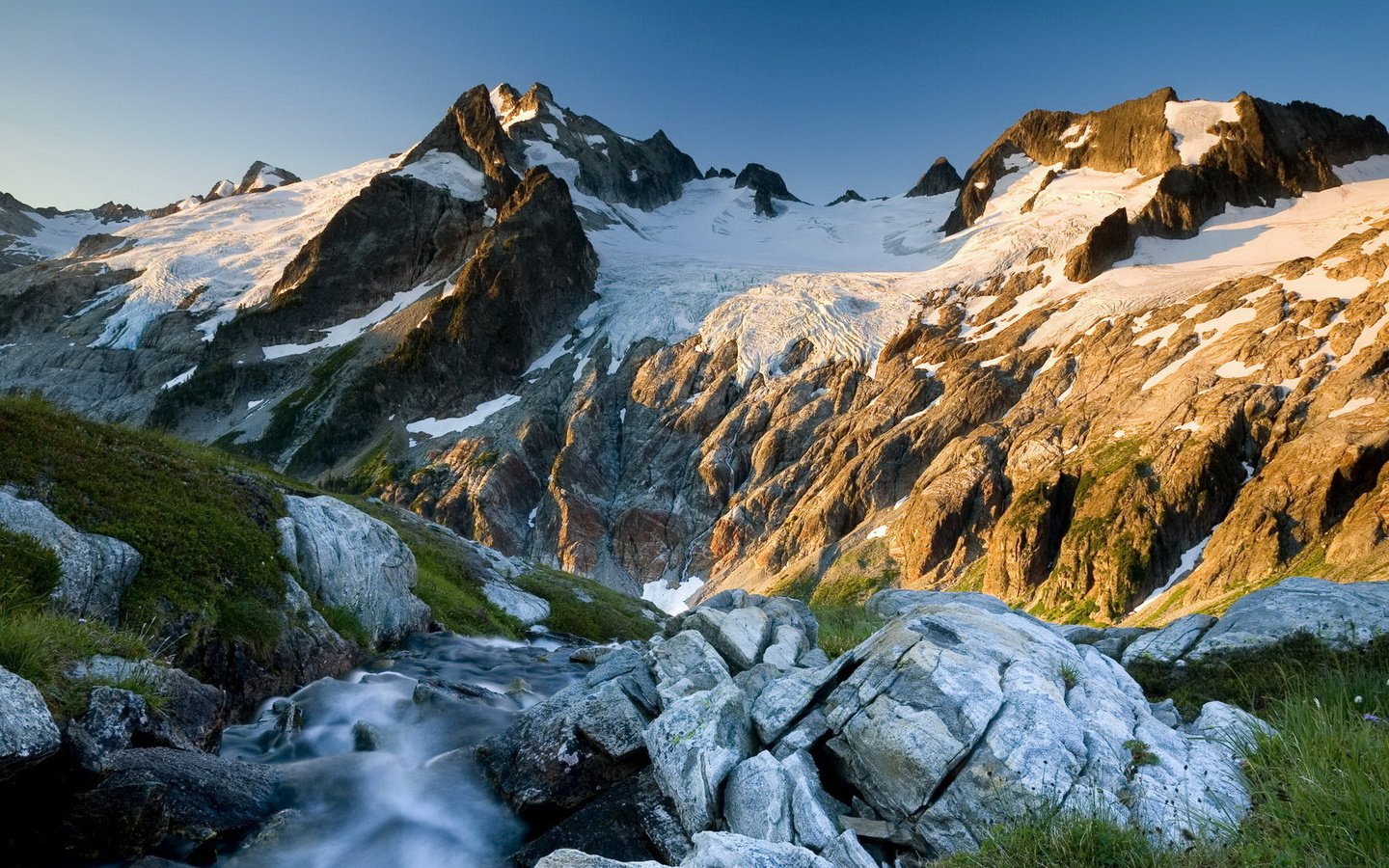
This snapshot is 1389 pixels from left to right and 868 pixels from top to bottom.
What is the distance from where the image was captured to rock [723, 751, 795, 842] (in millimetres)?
9461

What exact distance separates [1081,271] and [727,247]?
298 feet

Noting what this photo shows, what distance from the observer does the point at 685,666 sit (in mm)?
14750

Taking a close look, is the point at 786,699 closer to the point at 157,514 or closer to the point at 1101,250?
the point at 157,514

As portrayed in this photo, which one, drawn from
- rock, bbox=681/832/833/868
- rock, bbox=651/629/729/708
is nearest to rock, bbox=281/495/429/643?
rock, bbox=651/629/729/708

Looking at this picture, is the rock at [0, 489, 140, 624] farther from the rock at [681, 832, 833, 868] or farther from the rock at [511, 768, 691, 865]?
the rock at [681, 832, 833, 868]

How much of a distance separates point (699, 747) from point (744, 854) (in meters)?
3.82

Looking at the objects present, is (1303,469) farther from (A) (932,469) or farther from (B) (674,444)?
(B) (674,444)

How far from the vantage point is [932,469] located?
267 ft

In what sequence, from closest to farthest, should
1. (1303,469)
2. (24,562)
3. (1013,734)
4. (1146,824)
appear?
(1146,824) < (1013,734) < (24,562) < (1303,469)

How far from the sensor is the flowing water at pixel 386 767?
11328mm

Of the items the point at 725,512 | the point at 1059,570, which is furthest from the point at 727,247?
the point at 1059,570

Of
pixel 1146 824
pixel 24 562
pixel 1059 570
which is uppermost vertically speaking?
pixel 24 562

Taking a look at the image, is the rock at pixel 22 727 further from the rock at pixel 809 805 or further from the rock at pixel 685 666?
A: the rock at pixel 809 805

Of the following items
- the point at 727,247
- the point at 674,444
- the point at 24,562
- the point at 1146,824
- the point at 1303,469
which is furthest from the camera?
the point at 727,247
